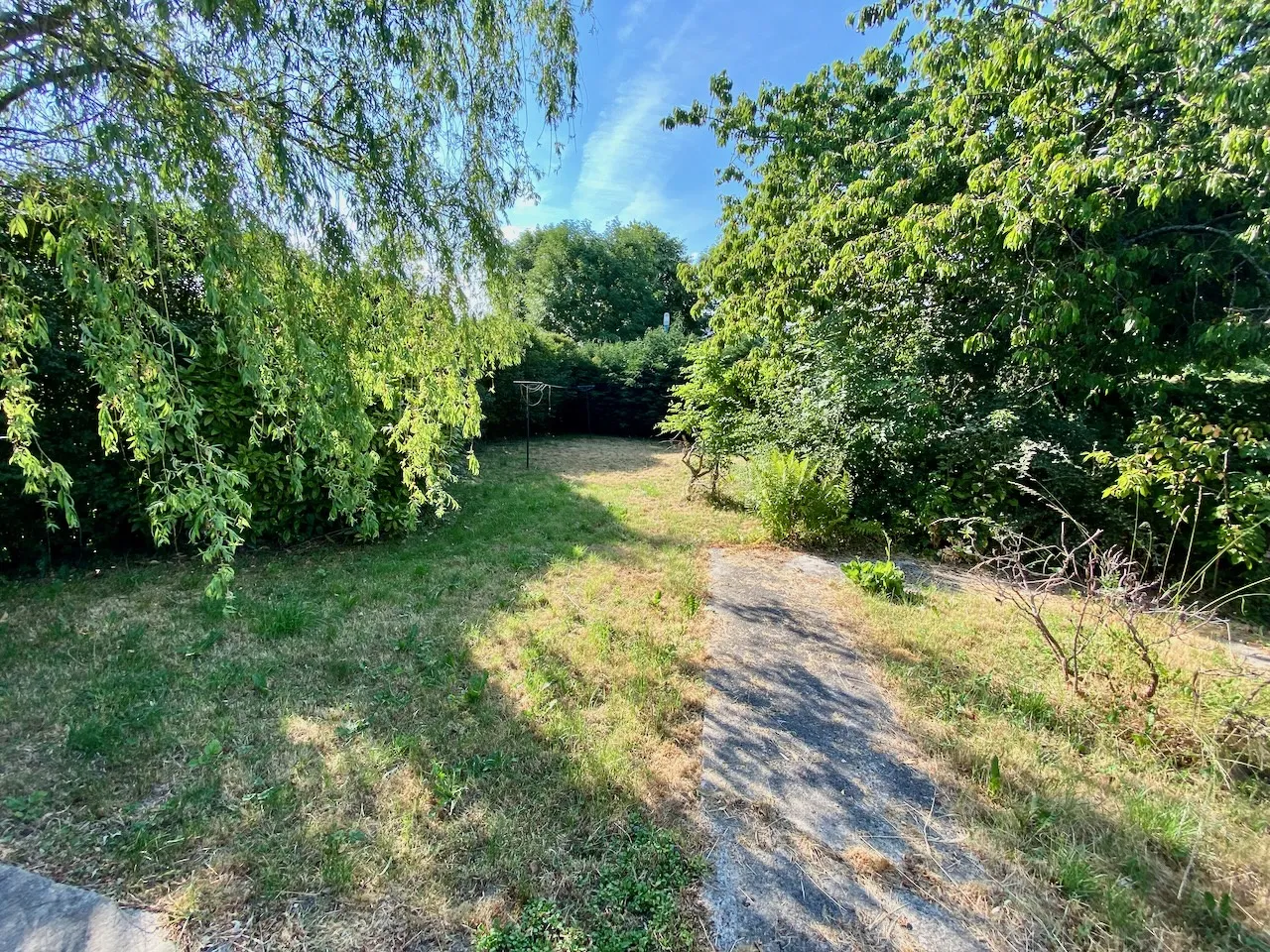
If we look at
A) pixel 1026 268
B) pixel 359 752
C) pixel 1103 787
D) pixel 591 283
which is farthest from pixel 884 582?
pixel 591 283

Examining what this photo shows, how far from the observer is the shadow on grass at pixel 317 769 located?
1.48 meters

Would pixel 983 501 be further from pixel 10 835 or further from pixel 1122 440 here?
pixel 10 835

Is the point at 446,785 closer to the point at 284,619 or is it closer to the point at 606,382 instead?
the point at 284,619

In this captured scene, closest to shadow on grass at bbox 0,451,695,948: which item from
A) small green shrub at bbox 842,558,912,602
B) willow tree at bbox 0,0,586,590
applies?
willow tree at bbox 0,0,586,590

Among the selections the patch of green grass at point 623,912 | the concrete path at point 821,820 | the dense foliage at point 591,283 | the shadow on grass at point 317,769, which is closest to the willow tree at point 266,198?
the shadow on grass at point 317,769

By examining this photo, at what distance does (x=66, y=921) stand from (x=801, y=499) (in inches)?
197

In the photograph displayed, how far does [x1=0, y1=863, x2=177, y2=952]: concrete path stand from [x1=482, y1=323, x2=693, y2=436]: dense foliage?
39.4 ft

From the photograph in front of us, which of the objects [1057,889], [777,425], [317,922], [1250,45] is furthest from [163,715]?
[1250,45]

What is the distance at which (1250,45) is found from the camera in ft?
9.74

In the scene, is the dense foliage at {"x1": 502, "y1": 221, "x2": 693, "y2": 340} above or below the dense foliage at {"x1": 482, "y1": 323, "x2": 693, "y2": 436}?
above

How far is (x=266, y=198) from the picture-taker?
199 cm

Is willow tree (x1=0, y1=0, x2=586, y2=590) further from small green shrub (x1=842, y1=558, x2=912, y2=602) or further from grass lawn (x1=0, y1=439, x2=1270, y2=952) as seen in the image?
small green shrub (x1=842, y1=558, x2=912, y2=602)

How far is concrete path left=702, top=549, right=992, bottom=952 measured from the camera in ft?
4.71

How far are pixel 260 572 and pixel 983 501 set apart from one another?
634 cm
